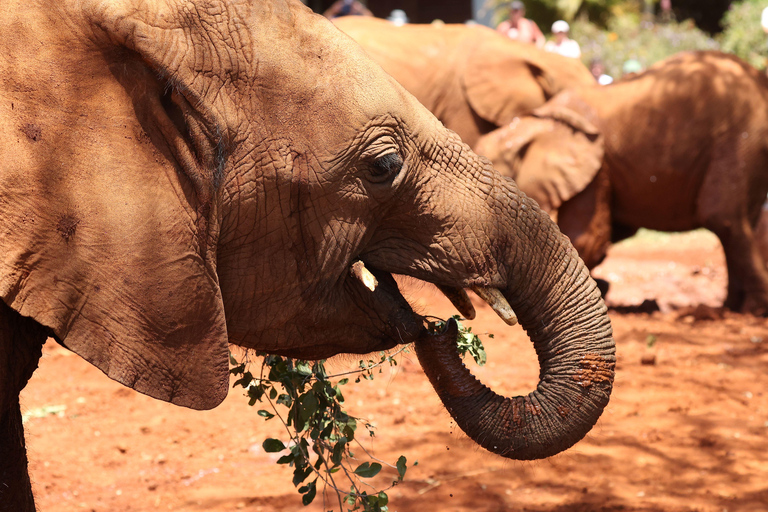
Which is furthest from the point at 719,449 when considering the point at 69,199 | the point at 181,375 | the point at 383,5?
the point at 383,5

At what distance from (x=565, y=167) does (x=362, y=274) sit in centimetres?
624

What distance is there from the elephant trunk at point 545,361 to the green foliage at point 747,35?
1547cm

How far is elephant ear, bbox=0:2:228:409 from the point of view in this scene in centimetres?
208

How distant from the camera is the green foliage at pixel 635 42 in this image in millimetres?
17719

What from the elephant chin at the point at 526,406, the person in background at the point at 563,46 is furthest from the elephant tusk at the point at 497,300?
the person in background at the point at 563,46

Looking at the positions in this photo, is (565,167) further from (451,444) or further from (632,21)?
(632,21)

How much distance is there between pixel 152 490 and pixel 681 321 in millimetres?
5404

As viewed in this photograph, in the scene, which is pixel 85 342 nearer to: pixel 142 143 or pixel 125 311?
pixel 125 311

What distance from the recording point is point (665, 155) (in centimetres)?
852

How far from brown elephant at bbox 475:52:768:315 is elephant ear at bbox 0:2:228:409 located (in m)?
6.55

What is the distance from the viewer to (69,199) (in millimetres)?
2113

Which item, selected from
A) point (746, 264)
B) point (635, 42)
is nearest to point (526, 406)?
point (746, 264)

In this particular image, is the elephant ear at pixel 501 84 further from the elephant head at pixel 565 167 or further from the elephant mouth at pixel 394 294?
the elephant mouth at pixel 394 294

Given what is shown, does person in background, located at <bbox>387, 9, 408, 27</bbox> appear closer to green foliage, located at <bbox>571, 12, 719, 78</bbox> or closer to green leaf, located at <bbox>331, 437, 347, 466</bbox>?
green foliage, located at <bbox>571, 12, 719, 78</bbox>
